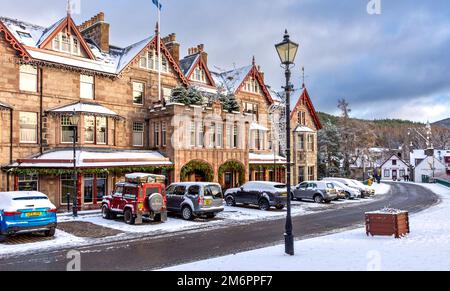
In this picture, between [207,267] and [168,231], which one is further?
[168,231]

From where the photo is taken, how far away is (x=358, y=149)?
56844 millimetres

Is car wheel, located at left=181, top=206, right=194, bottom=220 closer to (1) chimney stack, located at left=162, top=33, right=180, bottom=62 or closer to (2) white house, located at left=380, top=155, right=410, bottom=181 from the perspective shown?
(1) chimney stack, located at left=162, top=33, right=180, bottom=62

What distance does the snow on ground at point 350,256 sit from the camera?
10.2m

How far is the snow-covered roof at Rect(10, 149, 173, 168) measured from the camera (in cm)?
2384

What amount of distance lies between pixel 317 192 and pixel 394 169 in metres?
71.6

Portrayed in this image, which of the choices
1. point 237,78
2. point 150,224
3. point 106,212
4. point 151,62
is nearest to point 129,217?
point 150,224

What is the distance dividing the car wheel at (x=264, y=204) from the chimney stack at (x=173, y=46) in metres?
16.1

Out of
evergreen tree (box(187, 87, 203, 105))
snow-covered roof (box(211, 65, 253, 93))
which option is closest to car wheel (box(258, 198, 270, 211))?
evergreen tree (box(187, 87, 203, 105))

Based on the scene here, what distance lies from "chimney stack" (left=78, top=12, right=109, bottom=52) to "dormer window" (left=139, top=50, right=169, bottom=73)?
301 cm

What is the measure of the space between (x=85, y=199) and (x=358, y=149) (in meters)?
42.7

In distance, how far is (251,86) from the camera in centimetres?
4172
